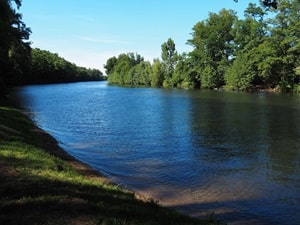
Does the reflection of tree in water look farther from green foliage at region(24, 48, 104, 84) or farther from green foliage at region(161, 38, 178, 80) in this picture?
green foliage at region(24, 48, 104, 84)

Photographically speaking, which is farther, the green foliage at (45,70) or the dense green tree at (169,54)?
the green foliage at (45,70)

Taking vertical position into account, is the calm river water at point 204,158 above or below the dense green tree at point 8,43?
below

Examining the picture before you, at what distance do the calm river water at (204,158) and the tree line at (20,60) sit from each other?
320 inches

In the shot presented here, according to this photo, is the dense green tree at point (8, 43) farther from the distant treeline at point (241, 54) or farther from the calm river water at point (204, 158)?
the distant treeline at point (241, 54)

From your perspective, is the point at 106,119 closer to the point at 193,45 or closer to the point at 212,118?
the point at 212,118

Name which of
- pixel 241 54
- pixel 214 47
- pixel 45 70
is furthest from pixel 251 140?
pixel 45 70

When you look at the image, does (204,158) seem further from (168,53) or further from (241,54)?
(168,53)

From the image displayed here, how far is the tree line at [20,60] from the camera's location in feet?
108

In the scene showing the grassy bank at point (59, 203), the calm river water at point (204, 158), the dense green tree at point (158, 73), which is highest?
the dense green tree at point (158, 73)

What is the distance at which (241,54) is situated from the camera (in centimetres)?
8075

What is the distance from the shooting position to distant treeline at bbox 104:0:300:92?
69.6m

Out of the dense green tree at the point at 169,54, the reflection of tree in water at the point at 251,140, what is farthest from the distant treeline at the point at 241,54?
the reflection of tree in water at the point at 251,140

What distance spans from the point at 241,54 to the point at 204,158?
66.8 meters

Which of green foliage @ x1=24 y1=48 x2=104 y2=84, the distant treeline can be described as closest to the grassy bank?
the distant treeline
